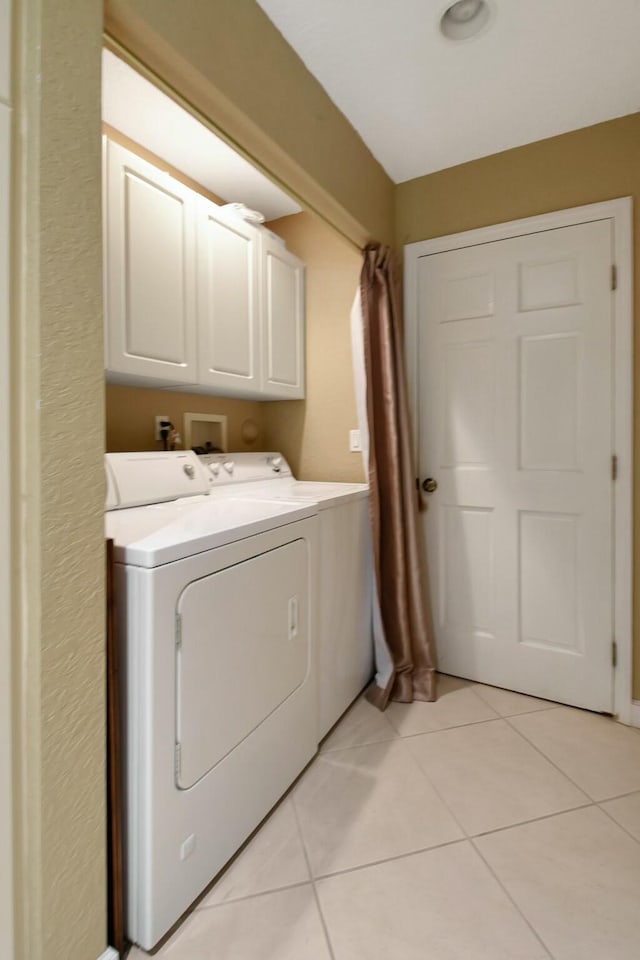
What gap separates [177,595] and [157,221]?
135 centimetres

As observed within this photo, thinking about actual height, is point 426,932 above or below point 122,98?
below

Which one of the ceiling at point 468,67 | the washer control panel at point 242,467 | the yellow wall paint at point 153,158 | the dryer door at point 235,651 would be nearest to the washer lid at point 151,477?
the washer control panel at point 242,467

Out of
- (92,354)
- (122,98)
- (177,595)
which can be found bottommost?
(177,595)

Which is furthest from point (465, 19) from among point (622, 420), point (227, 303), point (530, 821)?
point (530, 821)

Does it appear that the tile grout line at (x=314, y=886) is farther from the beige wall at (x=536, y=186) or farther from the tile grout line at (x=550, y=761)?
the beige wall at (x=536, y=186)

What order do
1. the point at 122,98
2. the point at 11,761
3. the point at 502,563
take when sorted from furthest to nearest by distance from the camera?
the point at 502,563 < the point at 122,98 < the point at 11,761

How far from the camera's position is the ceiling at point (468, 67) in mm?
1371

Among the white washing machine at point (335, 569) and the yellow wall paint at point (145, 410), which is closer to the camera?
the white washing machine at point (335, 569)

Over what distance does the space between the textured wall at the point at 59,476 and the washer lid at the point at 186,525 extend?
0.36 feet

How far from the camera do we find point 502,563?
2131 millimetres

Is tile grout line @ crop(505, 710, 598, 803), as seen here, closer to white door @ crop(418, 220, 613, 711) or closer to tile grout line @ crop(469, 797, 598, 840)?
tile grout line @ crop(469, 797, 598, 840)

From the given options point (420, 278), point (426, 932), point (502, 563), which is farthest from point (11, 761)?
point (420, 278)

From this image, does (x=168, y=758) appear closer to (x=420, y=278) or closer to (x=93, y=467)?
(x=93, y=467)

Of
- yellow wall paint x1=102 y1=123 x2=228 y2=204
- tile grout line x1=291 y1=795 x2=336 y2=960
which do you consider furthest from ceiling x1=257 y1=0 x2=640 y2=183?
tile grout line x1=291 y1=795 x2=336 y2=960
